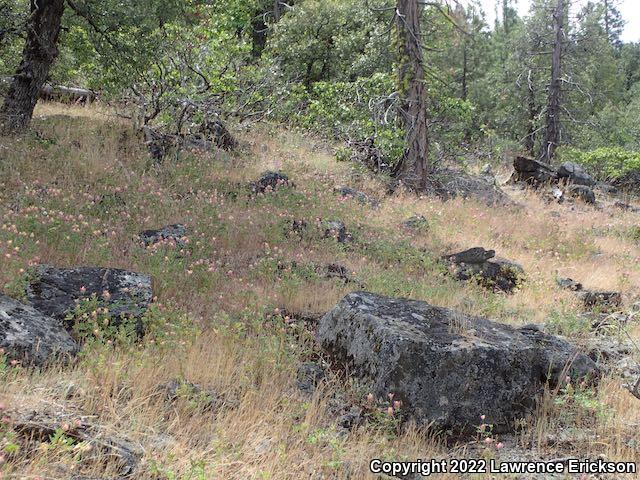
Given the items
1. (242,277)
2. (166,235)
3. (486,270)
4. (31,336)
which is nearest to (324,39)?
(486,270)

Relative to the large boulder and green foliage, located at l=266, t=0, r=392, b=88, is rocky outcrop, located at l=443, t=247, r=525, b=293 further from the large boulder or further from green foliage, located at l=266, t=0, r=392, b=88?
green foliage, located at l=266, t=0, r=392, b=88

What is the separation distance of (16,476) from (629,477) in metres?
3.49

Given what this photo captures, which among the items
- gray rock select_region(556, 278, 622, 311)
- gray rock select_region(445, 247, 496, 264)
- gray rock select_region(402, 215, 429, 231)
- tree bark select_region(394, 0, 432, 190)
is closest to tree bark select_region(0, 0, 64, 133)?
gray rock select_region(402, 215, 429, 231)

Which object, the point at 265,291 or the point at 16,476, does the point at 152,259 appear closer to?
the point at 265,291

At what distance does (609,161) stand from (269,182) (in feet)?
51.0

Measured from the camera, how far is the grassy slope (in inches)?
134

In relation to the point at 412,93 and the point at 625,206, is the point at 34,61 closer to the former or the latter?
the point at 412,93

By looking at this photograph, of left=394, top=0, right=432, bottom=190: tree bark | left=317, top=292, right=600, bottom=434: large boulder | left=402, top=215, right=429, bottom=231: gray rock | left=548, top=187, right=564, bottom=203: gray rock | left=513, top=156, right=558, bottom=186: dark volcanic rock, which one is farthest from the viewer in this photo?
left=513, top=156, right=558, bottom=186: dark volcanic rock

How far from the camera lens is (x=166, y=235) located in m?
7.15

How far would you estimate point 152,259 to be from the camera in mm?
6156

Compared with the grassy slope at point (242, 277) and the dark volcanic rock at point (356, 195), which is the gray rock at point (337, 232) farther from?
the dark volcanic rock at point (356, 195)

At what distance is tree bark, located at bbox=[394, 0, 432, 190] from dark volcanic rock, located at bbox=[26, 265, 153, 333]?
8715 millimetres

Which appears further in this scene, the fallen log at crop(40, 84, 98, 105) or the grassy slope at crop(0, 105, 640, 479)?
the fallen log at crop(40, 84, 98, 105)

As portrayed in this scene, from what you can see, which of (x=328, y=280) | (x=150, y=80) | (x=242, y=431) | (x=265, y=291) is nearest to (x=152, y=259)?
(x=265, y=291)
